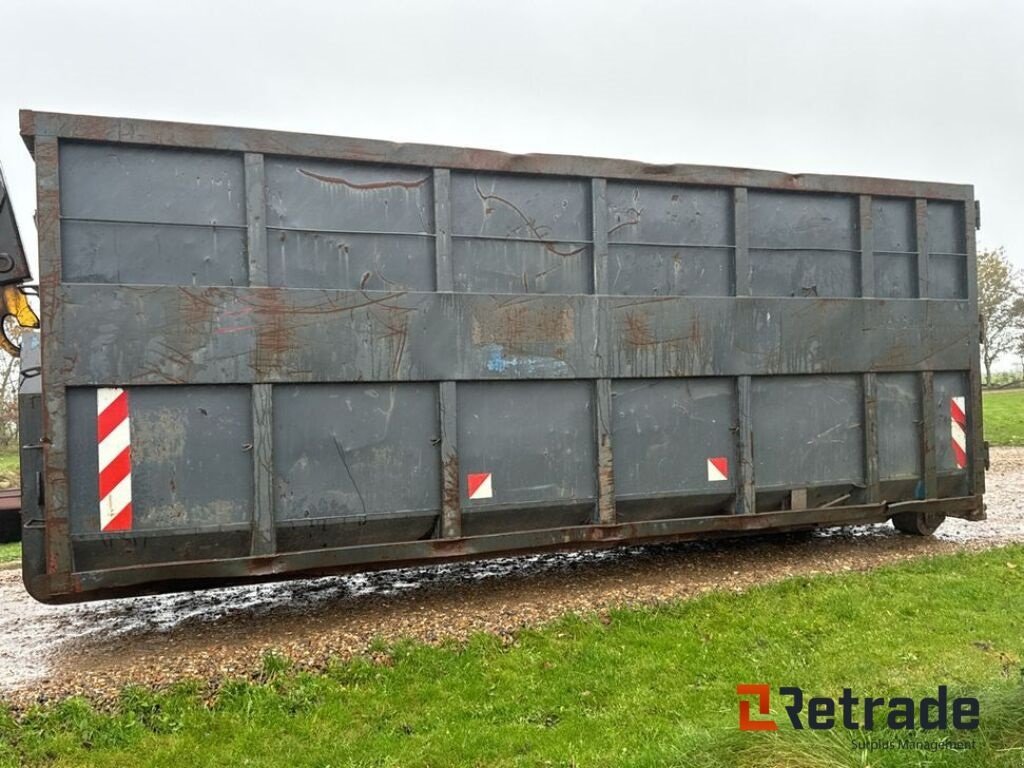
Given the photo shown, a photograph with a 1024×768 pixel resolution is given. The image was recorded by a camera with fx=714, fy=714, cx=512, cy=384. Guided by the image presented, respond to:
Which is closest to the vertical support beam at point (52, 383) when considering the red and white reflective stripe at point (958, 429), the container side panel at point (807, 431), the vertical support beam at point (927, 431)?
the container side panel at point (807, 431)

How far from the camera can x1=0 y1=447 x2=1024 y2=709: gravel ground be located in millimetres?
3912

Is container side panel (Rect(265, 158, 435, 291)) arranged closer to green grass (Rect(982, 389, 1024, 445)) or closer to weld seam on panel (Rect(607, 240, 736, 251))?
weld seam on panel (Rect(607, 240, 736, 251))

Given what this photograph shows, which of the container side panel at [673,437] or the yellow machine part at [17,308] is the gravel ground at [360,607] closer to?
the container side panel at [673,437]

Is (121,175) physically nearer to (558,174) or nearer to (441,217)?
(441,217)

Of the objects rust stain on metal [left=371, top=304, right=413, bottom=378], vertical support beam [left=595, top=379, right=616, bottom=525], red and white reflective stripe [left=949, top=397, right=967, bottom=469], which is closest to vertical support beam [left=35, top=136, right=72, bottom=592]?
rust stain on metal [left=371, top=304, right=413, bottom=378]

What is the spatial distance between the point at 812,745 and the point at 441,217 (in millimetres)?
3462

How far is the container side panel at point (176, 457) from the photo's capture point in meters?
3.89

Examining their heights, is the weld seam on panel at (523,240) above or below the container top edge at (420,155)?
below

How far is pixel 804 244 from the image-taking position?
5586 millimetres

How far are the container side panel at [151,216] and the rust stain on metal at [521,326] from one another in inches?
58.2

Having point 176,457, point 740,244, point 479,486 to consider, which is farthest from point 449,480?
point 740,244

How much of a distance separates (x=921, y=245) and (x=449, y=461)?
4.35 m

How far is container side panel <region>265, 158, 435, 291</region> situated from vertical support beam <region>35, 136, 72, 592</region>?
3.62 feet

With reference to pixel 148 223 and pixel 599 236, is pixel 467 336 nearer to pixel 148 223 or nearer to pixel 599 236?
pixel 599 236
